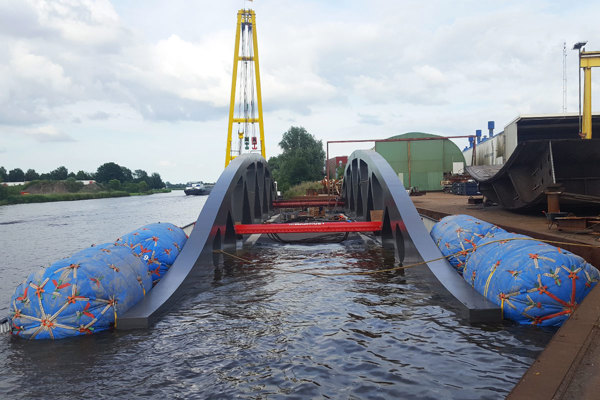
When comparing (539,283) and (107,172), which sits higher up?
(107,172)

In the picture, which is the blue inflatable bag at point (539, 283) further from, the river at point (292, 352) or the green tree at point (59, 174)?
the green tree at point (59, 174)

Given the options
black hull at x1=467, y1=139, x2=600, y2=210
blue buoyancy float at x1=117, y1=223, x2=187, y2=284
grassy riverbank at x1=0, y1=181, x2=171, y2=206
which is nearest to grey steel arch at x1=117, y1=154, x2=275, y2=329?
blue buoyancy float at x1=117, y1=223, x2=187, y2=284

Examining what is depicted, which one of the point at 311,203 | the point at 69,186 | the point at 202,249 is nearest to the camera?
the point at 202,249

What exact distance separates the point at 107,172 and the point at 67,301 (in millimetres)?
162684

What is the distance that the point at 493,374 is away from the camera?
3982 millimetres

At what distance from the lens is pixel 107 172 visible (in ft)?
509

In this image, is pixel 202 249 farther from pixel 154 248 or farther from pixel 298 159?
pixel 298 159

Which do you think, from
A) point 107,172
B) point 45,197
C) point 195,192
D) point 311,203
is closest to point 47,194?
point 45,197

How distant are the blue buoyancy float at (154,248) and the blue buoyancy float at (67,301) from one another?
85.2 inches

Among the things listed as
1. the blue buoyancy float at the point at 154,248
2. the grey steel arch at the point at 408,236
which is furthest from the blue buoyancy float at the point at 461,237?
the blue buoyancy float at the point at 154,248

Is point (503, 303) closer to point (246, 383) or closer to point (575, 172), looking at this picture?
point (246, 383)

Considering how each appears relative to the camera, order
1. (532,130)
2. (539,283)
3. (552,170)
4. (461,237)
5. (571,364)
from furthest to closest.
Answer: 1. (532,130)
2. (552,170)
3. (461,237)
4. (539,283)
5. (571,364)

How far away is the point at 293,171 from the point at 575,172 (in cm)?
5434

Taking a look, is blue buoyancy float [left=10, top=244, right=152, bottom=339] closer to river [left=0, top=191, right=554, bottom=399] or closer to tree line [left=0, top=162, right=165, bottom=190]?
river [left=0, top=191, right=554, bottom=399]
